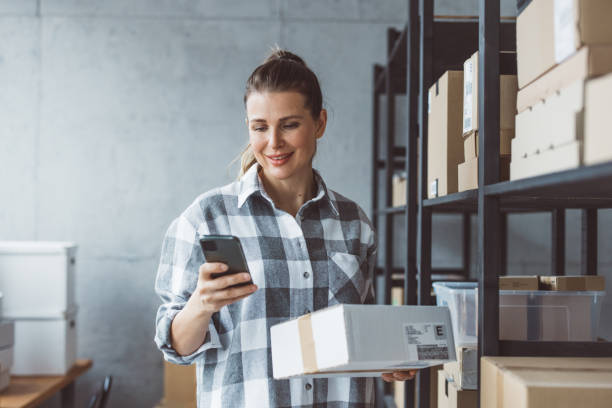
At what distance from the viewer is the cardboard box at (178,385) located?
9.43ft

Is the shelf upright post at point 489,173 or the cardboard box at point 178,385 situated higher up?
the shelf upright post at point 489,173

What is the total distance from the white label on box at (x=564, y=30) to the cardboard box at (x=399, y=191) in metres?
1.67

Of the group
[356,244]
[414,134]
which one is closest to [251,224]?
[356,244]

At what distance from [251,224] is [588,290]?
0.83m

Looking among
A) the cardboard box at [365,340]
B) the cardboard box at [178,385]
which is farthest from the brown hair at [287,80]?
the cardboard box at [178,385]

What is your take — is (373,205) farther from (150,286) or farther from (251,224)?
(251,224)

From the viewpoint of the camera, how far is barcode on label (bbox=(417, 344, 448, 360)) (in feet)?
3.40

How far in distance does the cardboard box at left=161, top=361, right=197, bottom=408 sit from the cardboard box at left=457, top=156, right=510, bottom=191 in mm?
2066

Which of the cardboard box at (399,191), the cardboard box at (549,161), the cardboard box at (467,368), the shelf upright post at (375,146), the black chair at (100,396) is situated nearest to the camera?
the cardboard box at (549,161)

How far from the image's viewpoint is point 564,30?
0.82 metres

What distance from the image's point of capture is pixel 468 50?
7.03 ft

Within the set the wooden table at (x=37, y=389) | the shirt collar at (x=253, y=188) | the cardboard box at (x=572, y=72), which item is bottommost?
the wooden table at (x=37, y=389)

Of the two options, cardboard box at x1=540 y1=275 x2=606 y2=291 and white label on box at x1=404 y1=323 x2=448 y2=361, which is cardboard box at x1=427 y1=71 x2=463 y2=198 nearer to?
cardboard box at x1=540 y1=275 x2=606 y2=291

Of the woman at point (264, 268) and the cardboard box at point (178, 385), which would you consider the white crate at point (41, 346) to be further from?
the woman at point (264, 268)
